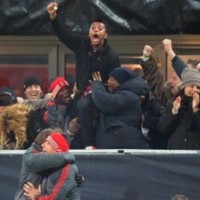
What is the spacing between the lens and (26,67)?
Result: 13297mm

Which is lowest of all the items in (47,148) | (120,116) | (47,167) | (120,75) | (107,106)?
(47,167)

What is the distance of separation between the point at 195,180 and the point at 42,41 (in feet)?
11.9

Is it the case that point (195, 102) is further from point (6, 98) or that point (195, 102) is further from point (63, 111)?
point (6, 98)

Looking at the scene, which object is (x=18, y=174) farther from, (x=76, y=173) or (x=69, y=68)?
(x=69, y=68)

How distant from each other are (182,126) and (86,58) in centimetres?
148

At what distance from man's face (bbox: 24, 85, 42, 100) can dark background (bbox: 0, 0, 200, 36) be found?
1.06 meters

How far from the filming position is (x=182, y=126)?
1053 centimetres

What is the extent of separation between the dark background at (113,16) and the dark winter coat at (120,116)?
189 centimetres

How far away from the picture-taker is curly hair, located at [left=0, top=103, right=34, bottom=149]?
10953mm

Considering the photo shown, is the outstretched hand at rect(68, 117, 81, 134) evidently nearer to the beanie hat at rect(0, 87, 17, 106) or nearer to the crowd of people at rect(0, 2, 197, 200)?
the crowd of people at rect(0, 2, 197, 200)

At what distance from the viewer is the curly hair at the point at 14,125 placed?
10953 mm

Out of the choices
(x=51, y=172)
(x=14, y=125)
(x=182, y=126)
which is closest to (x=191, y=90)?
(x=182, y=126)

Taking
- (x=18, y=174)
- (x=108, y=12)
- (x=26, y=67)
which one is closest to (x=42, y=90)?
(x=26, y=67)

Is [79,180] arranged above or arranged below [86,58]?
below
